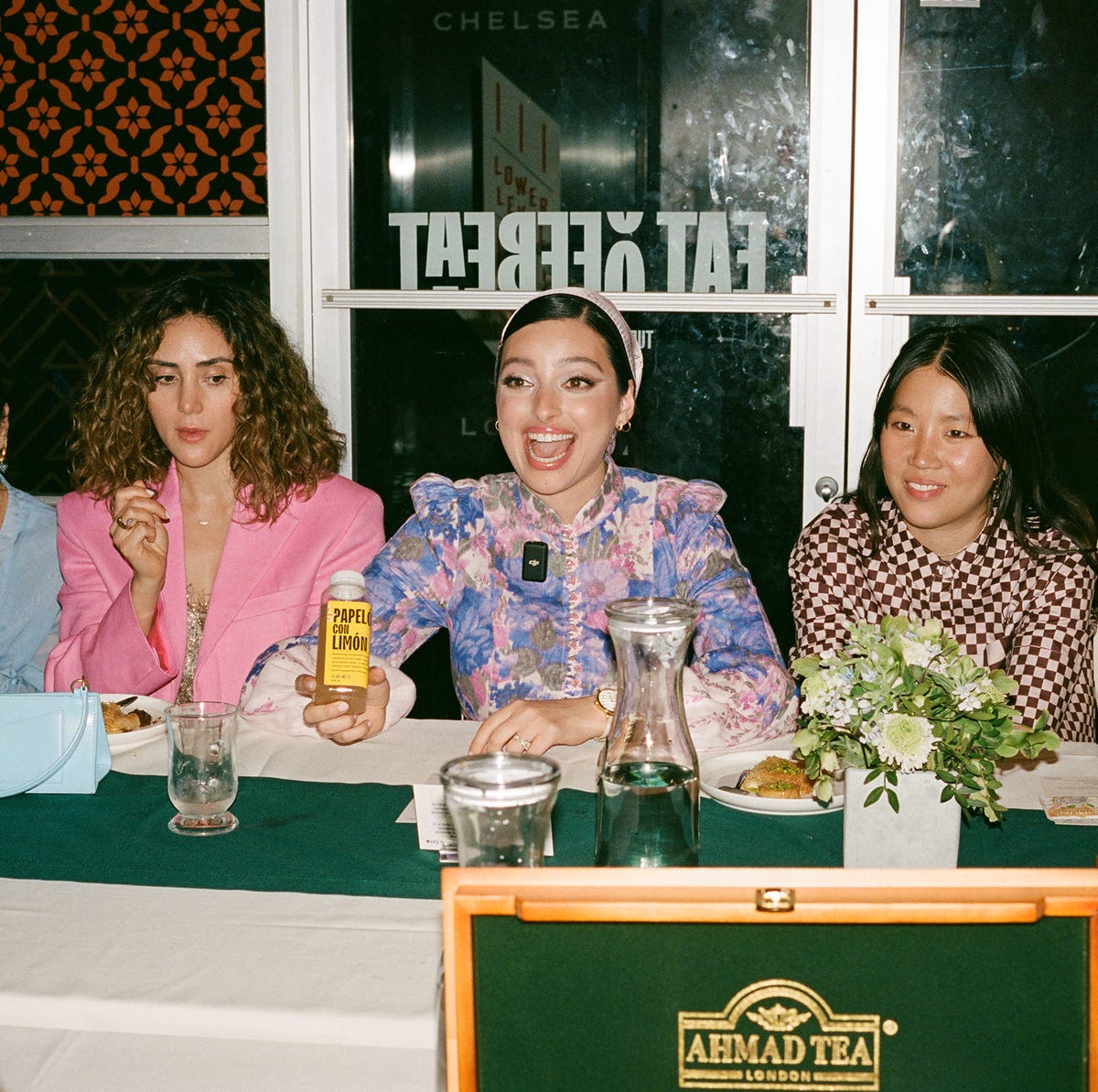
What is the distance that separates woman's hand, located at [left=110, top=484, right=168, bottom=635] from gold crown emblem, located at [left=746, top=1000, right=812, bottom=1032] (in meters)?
1.78

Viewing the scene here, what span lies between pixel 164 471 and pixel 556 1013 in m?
2.03

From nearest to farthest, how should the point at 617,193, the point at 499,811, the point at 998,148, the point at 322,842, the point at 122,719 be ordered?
the point at 499,811 → the point at 322,842 → the point at 122,719 → the point at 998,148 → the point at 617,193

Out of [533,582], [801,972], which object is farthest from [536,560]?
[801,972]

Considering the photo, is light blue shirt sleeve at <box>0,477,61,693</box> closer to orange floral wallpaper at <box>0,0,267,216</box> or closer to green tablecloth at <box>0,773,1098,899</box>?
green tablecloth at <box>0,773,1098,899</box>

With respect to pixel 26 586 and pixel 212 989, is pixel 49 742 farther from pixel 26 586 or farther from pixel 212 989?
pixel 26 586

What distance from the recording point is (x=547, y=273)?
3.43m

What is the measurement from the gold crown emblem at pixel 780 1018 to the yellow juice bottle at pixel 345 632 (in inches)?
38.8

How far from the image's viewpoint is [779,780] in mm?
1551

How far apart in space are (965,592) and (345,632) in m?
1.19

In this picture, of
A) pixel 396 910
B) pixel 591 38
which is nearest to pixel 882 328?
pixel 591 38

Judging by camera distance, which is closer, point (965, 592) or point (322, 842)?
point (322, 842)

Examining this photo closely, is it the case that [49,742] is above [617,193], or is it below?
below

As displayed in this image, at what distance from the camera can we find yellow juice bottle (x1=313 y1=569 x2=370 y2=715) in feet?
5.45

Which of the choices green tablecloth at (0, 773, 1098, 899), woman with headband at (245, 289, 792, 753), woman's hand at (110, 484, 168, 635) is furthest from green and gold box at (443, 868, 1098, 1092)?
woman's hand at (110, 484, 168, 635)
